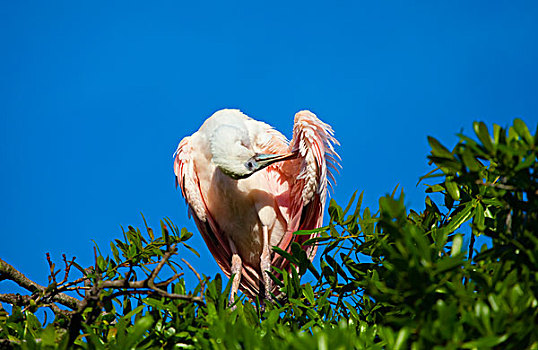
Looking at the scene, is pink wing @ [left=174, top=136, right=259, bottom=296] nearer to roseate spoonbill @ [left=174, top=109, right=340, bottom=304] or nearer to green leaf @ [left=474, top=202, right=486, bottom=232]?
roseate spoonbill @ [left=174, top=109, right=340, bottom=304]

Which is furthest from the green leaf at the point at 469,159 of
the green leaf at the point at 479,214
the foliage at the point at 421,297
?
the green leaf at the point at 479,214

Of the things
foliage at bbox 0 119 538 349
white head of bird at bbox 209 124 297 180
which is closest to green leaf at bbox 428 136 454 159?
foliage at bbox 0 119 538 349

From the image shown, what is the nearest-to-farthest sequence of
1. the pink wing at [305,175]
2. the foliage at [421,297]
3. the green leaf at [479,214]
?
the foliage at [421,297]
the green leaf at [479,214]
the pink wing at [305,175]

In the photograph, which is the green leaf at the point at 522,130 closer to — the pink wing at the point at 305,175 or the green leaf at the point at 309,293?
the green leaf at the point at 309,293

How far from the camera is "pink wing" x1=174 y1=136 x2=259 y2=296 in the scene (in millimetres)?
5145

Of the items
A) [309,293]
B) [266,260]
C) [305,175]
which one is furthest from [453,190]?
[266,260]

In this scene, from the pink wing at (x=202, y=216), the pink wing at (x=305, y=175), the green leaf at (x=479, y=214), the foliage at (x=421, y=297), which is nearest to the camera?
the foliage at (x=421, y=297)

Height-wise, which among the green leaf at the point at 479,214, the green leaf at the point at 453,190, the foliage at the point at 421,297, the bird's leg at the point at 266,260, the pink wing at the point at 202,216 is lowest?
the foliage at the point at 421,297

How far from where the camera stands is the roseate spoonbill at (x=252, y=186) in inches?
194

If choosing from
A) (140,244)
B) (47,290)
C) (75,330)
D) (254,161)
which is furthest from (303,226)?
(75,330)

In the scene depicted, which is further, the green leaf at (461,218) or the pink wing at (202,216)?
the pink wing at (202,216)

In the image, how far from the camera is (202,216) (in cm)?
514

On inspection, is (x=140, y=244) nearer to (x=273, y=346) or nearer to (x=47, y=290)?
(x=47, y=290)

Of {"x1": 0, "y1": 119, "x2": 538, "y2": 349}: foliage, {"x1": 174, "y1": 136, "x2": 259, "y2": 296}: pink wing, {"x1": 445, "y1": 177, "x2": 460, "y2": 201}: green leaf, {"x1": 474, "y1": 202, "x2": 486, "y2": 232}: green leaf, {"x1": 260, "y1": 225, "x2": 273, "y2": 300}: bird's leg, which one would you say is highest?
{"x1": 174, "y1": 136, "x2": 259, "y2": 296}: pink wing
